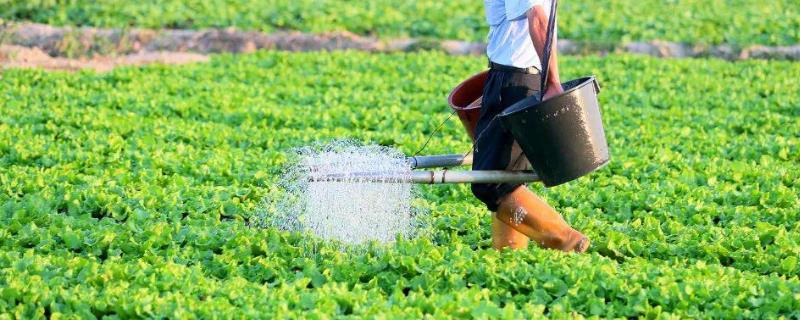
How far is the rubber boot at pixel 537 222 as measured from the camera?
6.11 m

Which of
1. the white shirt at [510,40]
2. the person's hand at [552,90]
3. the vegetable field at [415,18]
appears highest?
the white shirt at [510,40]

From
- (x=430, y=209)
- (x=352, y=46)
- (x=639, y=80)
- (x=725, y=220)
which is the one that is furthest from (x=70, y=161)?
(x=352, y=46)

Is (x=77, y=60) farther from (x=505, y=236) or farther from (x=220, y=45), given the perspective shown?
(x=505, y=236)

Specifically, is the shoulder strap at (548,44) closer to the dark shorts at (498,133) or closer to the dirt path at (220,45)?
the dark shorts at (498,133)

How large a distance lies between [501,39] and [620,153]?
3.37 metres

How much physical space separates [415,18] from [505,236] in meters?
10.1

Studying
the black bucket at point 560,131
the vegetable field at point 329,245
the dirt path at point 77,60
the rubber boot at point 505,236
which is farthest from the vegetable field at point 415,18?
the black bucket at point 560,131

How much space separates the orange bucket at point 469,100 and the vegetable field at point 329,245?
0.65m

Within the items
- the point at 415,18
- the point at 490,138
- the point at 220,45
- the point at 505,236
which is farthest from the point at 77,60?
the point at 490,138

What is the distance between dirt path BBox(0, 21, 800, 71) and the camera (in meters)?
14.5

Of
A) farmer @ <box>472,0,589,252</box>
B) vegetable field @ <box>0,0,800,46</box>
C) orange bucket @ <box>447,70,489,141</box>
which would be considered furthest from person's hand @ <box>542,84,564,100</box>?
vegetable field @ <box>0,0,800,46</box>

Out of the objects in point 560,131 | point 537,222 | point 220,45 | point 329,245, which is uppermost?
point 560,131

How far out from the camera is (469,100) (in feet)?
21.8

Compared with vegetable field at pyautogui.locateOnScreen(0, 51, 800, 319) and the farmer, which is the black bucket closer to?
the farmer
